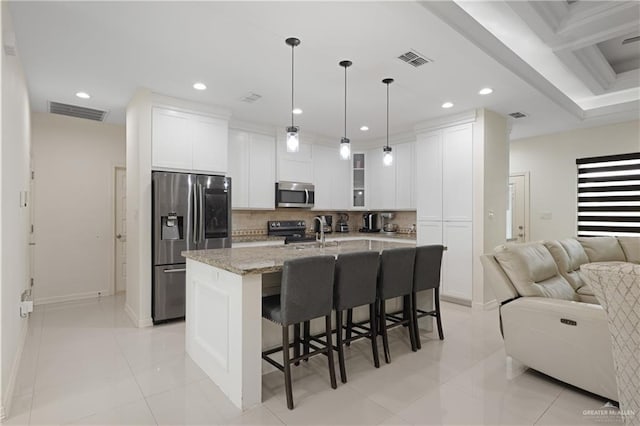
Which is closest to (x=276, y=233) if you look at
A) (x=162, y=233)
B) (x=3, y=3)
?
(x=162, y=233)

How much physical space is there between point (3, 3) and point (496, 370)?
4279mm

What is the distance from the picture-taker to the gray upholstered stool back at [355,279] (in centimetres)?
248

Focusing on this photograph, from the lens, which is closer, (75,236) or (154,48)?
(154,48)

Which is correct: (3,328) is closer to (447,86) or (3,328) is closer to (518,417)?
(518,417)

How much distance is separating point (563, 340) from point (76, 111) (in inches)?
227

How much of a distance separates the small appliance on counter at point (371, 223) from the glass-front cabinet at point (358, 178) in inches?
12.8

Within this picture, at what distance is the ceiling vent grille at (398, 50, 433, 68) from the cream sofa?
5.79 feet

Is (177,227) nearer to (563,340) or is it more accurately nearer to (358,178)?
(358,178)

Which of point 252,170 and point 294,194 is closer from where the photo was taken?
point 252,170

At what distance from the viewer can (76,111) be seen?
447 cm

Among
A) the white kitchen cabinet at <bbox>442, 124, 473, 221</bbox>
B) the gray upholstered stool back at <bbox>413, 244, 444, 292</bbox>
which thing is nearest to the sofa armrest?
the gray upholstered stool back at <bbox>413, 244, 444, 292</bbox>

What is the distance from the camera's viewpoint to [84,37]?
266cm

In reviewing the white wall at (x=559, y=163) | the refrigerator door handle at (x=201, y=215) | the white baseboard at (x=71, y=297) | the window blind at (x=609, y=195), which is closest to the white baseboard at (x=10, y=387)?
the refrigerator door handle at (x=201, y=215)

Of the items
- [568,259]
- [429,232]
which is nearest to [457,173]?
[429,232]
